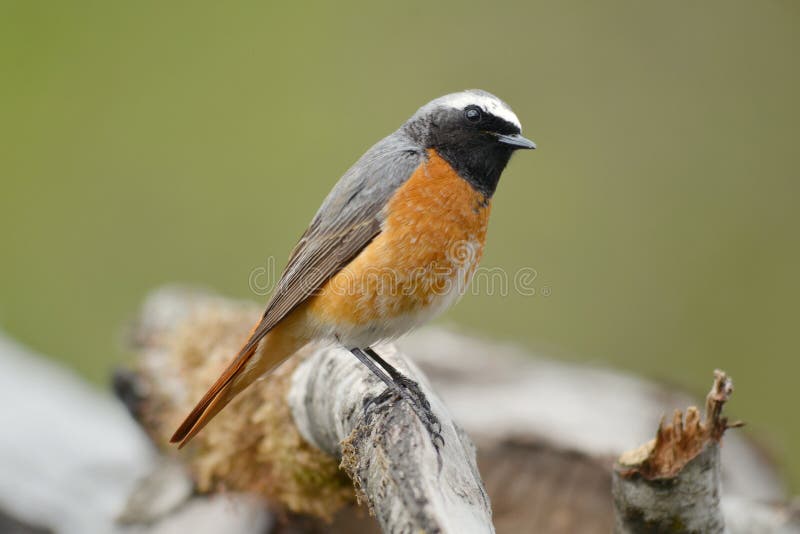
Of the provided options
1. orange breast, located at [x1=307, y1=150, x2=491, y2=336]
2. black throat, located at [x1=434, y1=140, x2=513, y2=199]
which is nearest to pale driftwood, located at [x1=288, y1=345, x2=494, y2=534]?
orange breast, located at [x1=307, y1=150, x2=491, y2=336]

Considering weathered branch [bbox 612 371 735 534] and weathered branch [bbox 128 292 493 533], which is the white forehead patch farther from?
weathered branch [bbox 612 371 735 534]

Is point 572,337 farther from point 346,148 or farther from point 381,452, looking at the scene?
point 381,452

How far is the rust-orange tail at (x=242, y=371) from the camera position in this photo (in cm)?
372

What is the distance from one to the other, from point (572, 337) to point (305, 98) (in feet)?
13.9

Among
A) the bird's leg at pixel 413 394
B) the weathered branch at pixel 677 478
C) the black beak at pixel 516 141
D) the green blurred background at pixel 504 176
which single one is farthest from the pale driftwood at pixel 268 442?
the green blurred background at pixel 504 176

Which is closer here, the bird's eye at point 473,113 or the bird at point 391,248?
the bird at point 391,248

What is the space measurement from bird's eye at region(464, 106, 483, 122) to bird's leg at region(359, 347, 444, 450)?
1.15m

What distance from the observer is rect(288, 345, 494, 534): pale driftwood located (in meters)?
2.44

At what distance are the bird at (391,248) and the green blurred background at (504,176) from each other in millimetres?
4538

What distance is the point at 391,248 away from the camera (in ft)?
12.0

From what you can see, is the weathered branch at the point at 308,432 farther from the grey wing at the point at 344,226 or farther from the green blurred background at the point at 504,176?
the green blurred background at the point at 504,176

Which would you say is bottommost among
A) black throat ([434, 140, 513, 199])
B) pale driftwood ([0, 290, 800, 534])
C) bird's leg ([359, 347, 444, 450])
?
pale driftwood ([0, 290, 800, 534])

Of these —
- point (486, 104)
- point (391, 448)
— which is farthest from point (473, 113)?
point (391, 448)

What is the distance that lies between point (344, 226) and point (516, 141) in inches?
34.1
